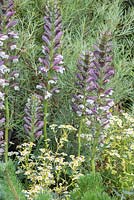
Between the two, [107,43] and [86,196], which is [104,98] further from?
[86,196]

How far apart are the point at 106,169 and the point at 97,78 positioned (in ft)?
3.36

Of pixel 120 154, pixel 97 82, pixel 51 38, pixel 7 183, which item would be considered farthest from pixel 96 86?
pixel 7 183

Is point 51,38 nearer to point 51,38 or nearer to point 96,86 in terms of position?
point 51,38

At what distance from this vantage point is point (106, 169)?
3.87 metres

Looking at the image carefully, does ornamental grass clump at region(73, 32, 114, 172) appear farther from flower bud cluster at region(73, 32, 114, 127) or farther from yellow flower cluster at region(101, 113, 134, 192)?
yellow flower cluster at region(101, 113, 134, 192)

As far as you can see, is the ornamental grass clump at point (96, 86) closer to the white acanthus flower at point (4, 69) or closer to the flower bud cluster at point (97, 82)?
the flower bud cluster at point (97, 82)

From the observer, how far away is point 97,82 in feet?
10.3

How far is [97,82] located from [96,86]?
3cm

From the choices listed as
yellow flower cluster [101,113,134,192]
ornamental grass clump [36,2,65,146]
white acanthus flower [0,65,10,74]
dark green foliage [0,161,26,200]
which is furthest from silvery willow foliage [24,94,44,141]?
dark green foliage [0,161,26,200]

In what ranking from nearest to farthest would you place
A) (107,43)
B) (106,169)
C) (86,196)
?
(86,196) → (107,43) → (106,169)

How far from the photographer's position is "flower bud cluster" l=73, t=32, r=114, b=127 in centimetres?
303

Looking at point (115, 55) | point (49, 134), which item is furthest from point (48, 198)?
point (115, 55)

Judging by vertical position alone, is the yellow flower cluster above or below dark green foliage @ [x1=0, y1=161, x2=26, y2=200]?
above

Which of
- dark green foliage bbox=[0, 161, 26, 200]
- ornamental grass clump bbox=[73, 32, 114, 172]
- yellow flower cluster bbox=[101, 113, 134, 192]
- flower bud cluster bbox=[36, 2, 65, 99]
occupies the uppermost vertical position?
flower bud cluster bbox=[36, 2, 65, 99]
